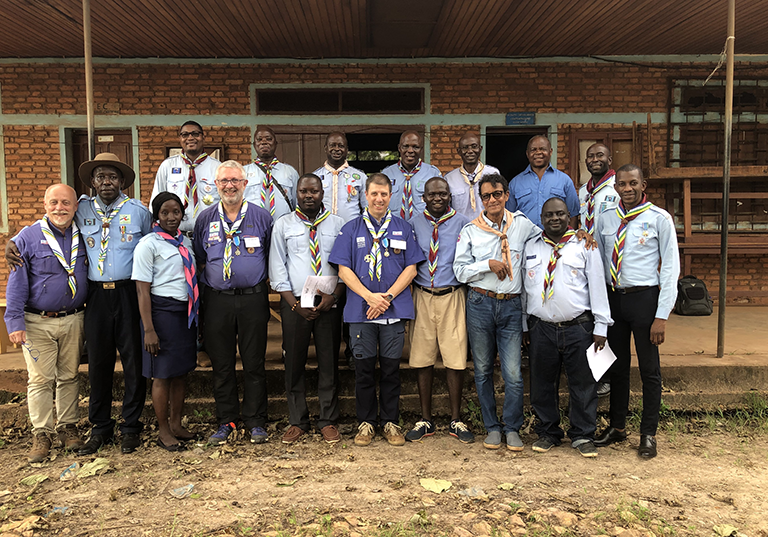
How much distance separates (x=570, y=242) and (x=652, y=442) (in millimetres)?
1669

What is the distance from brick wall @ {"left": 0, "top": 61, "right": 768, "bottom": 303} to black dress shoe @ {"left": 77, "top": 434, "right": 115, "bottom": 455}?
15.1 feet

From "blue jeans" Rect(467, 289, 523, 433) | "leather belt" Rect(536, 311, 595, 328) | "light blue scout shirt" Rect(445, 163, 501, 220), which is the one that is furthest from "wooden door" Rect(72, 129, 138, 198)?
"leather belt" Rect(536, 311, 595, 328)

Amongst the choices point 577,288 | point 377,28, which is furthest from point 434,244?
point 377,28

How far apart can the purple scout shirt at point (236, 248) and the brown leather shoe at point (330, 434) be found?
132 centimetres

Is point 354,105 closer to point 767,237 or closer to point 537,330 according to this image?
point 537,330

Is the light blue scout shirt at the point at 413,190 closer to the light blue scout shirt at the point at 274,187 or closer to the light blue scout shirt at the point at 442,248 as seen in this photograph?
the light blue scout shirt at the point at 442,248

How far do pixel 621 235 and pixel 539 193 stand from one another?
3.36ft

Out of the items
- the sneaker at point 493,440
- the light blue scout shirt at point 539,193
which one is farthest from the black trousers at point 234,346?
the light blue scout shirt at point 539,193

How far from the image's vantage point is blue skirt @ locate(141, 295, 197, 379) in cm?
400

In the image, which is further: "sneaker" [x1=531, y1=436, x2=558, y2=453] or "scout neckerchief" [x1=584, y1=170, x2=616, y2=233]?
"scout neckerchief" [x1=584, y1=170, x2=616, y2=233]

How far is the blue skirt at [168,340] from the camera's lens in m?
4.00

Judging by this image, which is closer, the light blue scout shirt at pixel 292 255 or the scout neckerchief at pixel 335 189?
the light blue scout shirt at pixel 292 255

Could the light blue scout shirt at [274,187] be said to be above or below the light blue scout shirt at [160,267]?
above

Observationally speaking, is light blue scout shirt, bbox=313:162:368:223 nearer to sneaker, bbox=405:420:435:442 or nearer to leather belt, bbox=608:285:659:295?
sneaker, bbox=405:420:435:442
